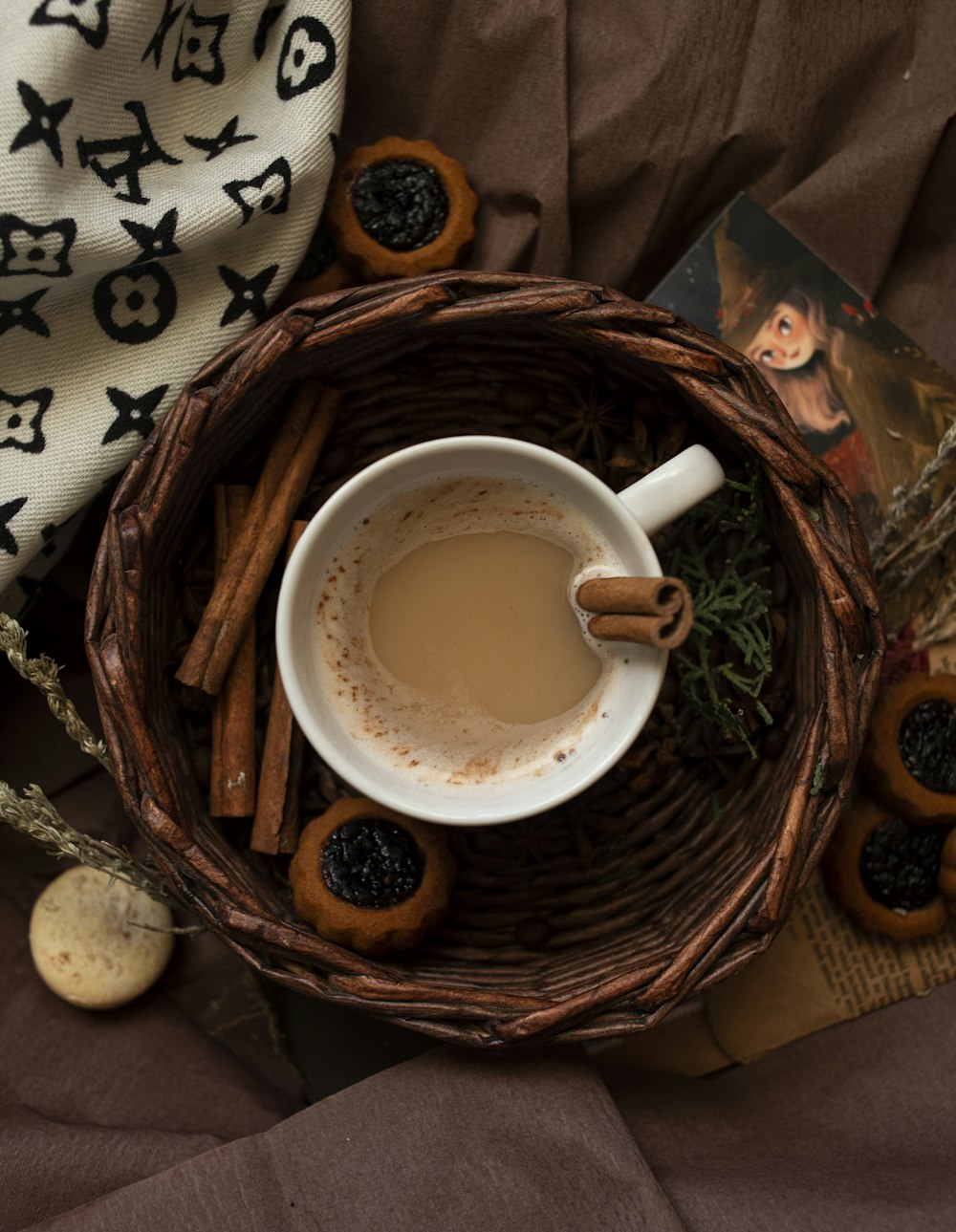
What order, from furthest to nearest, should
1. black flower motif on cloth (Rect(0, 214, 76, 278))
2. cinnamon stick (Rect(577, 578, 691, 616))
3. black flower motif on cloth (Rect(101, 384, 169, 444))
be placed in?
1. black flower motif on cloth (Rect(101, 384, 169, 444))
2. black flower motif on cloth (Rect(0, 214, 76, 278))
3. cinnamon stick (Rect(577, 578, 691, 616))

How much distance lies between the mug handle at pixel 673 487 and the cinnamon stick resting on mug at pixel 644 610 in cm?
6

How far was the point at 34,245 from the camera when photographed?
0.92 metres

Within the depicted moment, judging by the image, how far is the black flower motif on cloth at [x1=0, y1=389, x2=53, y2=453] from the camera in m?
1.00

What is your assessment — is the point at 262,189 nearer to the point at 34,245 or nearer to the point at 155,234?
the point at 155,234

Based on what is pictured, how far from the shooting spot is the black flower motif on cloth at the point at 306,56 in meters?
1.00

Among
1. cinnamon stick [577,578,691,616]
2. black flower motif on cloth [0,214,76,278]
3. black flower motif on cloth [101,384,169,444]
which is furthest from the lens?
black flower motif on cloth [101,384,169,444]

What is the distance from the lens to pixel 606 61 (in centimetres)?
107

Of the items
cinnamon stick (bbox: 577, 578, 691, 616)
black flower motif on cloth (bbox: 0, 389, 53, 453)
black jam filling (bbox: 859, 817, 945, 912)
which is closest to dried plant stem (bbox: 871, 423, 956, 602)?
black jam filling (bbox: 859, 817, 945, 912)

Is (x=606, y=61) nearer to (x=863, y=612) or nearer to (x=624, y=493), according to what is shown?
(x=624, y=493)

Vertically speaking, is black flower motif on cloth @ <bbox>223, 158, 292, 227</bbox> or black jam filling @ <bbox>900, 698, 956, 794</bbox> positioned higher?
black flower motif on cloth @ <bbox>223, 158, 292, 227</bbox>

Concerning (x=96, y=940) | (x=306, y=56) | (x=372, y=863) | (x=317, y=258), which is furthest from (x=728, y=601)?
(x=96, y=940)

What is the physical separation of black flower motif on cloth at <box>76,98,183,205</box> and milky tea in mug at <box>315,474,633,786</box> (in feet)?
1.21

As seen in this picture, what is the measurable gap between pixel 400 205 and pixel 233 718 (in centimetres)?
54

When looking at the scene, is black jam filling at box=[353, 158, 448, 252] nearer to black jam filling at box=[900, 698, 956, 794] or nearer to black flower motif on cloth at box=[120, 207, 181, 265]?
black flower motif on cloth at box=[120, 207, 181, 265]
